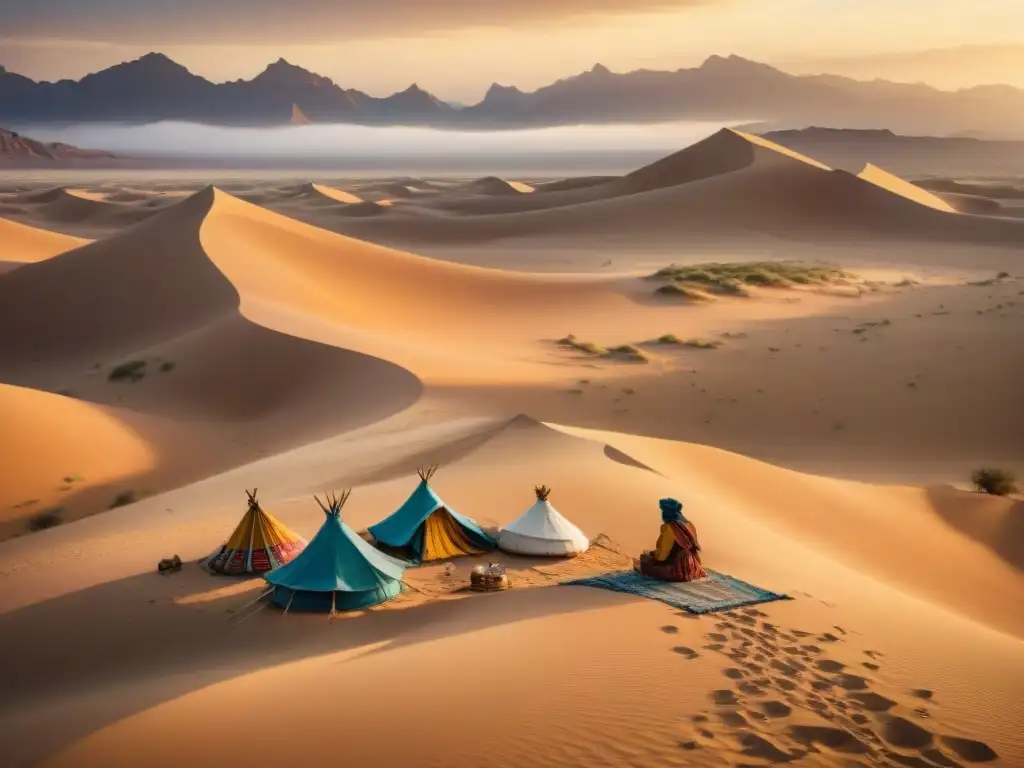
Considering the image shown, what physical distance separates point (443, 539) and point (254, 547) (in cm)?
243

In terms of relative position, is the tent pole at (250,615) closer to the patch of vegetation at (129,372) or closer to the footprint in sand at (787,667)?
the footprint in sand at (787,667)

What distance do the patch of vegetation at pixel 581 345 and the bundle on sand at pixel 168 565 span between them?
18.7 m

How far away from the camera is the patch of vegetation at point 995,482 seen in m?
20.2

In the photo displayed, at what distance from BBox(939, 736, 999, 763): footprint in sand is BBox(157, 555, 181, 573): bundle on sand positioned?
921cm

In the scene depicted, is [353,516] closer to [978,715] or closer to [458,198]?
[978,715]

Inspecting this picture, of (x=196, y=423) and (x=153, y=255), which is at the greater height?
(x=153, y=255)

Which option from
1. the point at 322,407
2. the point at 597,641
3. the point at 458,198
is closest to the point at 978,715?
the point at 597,641

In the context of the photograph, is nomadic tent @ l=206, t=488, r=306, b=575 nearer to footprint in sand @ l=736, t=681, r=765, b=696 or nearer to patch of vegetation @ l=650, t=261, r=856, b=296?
footprint in sand @ l=736, t=681, r=765, b=696

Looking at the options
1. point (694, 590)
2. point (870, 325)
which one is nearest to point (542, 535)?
point (694, 590)

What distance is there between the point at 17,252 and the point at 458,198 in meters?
61.1

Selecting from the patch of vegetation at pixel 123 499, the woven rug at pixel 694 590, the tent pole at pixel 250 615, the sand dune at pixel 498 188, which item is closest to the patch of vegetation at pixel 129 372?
the patch of vegetation at pixel 123 499

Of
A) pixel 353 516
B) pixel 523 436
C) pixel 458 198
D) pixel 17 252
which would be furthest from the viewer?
pixel 458 198

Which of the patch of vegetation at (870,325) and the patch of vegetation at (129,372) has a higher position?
the patch of vegetation at (870,325)

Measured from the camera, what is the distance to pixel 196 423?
2542 centimetres
